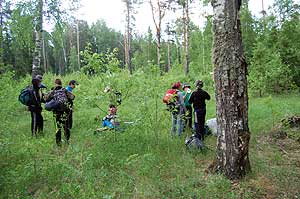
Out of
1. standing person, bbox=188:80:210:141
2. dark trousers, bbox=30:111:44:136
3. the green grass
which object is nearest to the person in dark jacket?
dark trousers, bbox=30:111:44:136

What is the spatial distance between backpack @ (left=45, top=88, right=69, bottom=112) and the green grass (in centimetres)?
43

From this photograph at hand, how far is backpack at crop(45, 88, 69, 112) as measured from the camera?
6675 mm

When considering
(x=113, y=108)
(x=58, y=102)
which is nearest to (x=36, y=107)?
(x=58, y=102)

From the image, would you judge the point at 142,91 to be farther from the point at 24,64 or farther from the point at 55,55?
the point at 55,55

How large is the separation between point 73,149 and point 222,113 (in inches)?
133

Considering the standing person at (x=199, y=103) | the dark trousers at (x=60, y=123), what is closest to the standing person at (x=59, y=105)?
the dark trousers at (x=60, y=123)

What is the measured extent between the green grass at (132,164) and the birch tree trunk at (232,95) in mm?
329

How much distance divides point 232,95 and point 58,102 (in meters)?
4.02

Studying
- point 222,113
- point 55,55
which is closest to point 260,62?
point 222,113

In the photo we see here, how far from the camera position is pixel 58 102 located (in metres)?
6.72

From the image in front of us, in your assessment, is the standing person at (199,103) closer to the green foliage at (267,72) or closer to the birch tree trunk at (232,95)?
the birch tree trunk at (232,95)

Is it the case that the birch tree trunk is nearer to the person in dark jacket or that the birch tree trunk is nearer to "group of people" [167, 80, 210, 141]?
"group of people" [167, 80, 210, 141]

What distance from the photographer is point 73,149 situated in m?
6.35

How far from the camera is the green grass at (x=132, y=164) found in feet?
15.0
